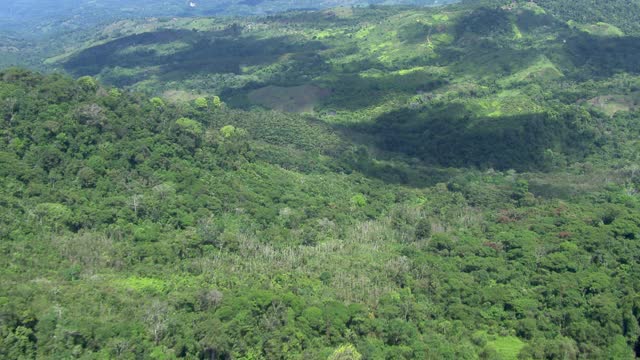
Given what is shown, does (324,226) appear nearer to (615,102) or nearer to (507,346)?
(507,346)

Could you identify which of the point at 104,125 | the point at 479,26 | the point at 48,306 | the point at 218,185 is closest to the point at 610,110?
the point at 479,26

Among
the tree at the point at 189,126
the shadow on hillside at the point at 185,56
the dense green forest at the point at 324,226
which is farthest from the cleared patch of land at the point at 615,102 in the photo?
the shadow on hillside at the point at 185,56

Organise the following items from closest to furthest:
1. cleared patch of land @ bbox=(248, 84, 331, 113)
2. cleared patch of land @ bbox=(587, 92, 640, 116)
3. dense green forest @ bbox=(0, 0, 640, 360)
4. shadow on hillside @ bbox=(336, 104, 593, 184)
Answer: dense green forest @ bbox=(0, 0, 640, 360) < shadow on hillside @ bbox=(336, 104, 593, 184) < cleared patch of land @ bbox=(587, 92, 640, 116) < cleared patch of land @ bbox=(248, 84, 331, 113)

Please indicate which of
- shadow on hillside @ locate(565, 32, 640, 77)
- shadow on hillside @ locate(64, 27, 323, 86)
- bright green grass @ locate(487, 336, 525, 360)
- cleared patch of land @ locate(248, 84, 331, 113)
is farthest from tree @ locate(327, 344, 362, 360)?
shadow on hillside @ locate(64, 27, 323, 86)

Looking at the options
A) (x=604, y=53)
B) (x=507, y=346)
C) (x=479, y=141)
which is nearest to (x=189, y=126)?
(x=479, y=141)

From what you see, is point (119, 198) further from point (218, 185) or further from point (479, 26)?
point (479, 26)

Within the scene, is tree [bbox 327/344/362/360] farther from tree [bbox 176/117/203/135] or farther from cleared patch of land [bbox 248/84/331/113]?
cleared patch of land [bbox 248/84/331/113]
